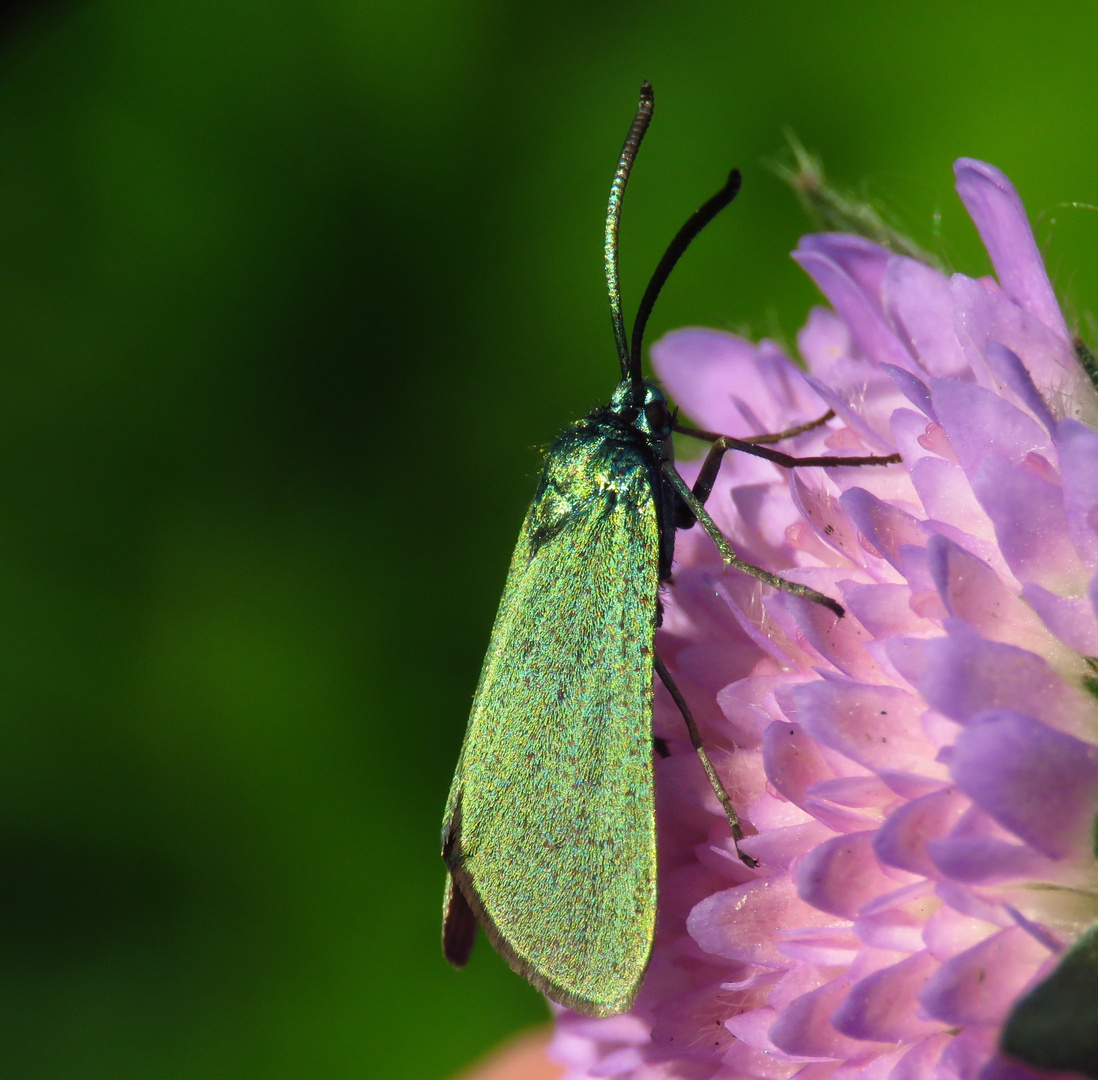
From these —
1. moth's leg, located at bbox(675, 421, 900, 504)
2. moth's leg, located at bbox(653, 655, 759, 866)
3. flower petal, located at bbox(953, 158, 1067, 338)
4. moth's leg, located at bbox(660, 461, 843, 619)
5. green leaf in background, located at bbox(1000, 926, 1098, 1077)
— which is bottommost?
green leaf in background, located at bbox(1000, 926, 1098, 1077)

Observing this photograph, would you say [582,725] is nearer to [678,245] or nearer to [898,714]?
[898,714]

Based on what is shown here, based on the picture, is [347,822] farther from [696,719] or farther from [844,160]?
[844,160]

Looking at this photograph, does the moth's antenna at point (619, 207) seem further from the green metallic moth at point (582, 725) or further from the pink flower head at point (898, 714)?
the pink flower head at point (898, 714)

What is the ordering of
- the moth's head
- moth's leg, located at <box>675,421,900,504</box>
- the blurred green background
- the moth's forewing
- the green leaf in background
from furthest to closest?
1. the blurred green background
2. the moth's head
3. moth's leg, located at <box>675,421,900,504</box>
4. the moth's forewing
5. the green leaf in background

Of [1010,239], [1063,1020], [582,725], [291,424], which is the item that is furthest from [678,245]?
[291,424]

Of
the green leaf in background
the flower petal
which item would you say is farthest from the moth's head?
the green leaf in background

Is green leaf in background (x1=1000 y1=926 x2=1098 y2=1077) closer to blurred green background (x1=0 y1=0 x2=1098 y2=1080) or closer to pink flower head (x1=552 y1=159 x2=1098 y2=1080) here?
pink flower head (x1=552 y1=159 x2=1098 y2=1080)

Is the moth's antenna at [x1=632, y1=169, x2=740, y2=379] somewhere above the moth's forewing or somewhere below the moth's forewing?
above
